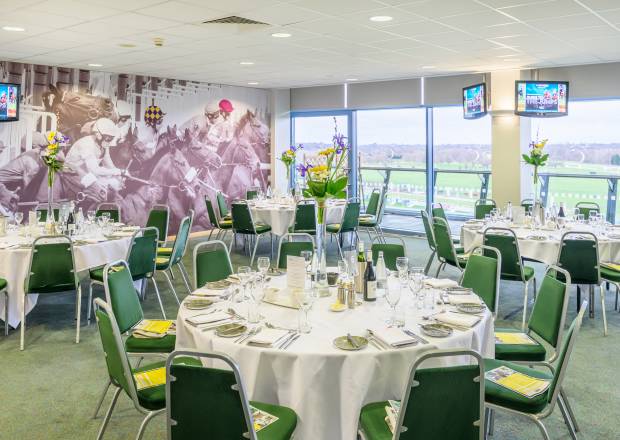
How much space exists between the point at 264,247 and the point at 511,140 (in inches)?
180

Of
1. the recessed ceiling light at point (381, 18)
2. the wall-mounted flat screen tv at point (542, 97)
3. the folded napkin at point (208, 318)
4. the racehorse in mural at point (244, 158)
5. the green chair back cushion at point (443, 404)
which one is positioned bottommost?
the green chair back cushion at point (443, 404)

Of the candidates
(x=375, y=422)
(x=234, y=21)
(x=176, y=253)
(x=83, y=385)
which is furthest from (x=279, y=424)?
(x=234, y=21)

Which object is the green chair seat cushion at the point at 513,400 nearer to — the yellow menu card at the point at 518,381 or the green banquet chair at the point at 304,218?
the yellow menu card at the point at 518,381

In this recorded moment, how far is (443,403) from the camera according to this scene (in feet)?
7.53

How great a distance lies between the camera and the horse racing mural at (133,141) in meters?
8.69

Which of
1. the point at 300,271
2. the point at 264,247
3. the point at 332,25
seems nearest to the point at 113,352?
the point at 300,271

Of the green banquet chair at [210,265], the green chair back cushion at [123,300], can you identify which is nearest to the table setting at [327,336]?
the green chair back cushion at [123,300]

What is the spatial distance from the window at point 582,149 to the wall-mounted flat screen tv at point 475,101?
4.45ft

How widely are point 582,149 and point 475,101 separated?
3.03m

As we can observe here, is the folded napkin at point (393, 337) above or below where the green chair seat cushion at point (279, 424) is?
above

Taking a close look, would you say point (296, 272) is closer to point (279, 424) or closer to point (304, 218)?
point (279, 424)

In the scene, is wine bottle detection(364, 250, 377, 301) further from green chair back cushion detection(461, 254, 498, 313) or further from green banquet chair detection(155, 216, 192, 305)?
green banquet chair detection(155, 216, 192, 305)

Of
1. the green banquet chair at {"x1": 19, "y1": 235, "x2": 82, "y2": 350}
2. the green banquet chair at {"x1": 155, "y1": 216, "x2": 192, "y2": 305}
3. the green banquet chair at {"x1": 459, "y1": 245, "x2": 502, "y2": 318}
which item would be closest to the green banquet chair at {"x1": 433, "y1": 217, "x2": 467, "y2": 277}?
the green banquet chair at {"x1": 459, "y1": 245, "x2": 502, "y2": 318}

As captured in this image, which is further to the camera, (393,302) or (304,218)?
(304,218)
